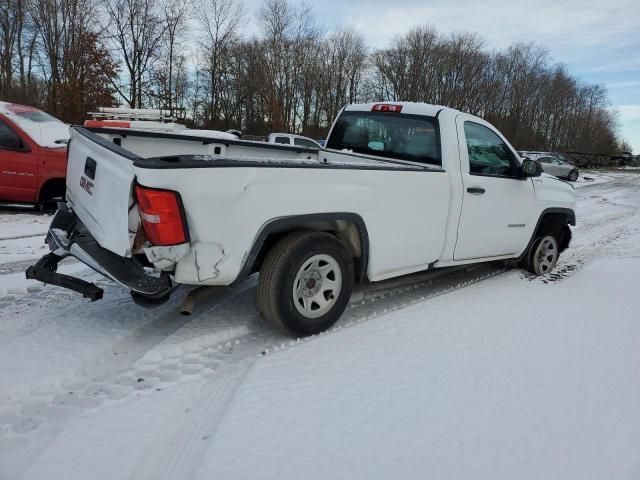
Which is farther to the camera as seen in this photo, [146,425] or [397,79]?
[397,79]

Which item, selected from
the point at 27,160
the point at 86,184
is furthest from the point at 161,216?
the point at 27,160

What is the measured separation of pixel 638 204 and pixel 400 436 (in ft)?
54.2

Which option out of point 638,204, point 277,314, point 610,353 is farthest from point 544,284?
point 638,204

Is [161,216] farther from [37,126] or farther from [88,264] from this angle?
[37,126]

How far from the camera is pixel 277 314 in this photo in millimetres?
3291

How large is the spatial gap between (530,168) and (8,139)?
8.28 meters

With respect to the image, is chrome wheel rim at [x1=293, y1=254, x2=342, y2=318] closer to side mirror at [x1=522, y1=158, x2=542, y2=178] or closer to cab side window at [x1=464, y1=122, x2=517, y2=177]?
cab side window at [x1=464, y1=122, x2=517, y2=177]

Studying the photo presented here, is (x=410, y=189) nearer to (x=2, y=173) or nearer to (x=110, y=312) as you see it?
(x=110, y=312)

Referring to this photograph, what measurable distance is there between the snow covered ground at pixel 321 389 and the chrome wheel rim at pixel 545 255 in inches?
45.5

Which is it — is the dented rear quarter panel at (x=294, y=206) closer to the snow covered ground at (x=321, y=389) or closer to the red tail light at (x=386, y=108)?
the snow covered ground at (x=321, y=389)

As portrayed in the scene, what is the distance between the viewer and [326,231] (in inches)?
147

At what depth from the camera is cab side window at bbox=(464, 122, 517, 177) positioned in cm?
455

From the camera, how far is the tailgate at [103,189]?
2.84 meters

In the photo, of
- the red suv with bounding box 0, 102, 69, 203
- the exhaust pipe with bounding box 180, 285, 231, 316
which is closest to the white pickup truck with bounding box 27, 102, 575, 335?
the exhaust pipe with bounding box 180, 285, 231, 316
